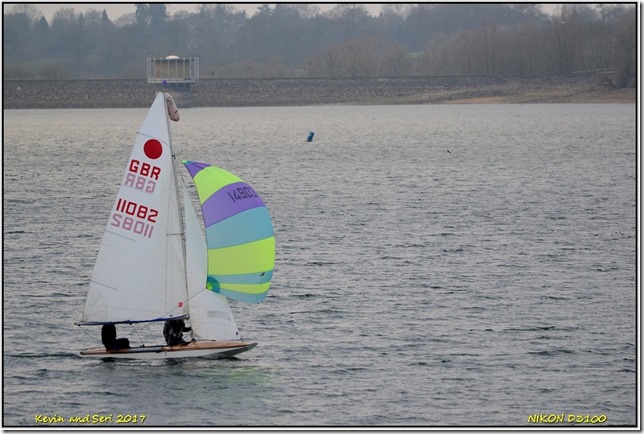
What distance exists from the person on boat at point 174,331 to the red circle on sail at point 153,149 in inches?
184

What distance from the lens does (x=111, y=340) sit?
36500 mm

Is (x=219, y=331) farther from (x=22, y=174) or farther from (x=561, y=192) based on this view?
(x=22, y=174)

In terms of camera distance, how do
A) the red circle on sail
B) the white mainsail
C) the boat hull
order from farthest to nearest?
the boat hull < the white mainsail < the red circle on sail

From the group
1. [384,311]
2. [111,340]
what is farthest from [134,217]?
[384,311]

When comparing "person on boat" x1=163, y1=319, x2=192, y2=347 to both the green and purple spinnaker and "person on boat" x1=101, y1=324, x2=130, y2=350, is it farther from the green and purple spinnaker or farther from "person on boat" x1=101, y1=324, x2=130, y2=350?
the green and purple spinnaker

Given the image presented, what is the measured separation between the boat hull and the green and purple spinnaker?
1381 mm

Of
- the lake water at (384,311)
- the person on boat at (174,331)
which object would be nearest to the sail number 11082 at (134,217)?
the person on boat at (174,331)

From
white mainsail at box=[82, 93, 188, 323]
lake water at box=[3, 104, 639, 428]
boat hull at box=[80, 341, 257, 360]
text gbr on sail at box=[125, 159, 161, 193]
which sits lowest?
lake water at box=[3, 104, 639, 428]

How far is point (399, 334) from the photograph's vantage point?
41406 mm

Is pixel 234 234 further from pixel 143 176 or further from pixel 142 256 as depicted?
pixel 143 176

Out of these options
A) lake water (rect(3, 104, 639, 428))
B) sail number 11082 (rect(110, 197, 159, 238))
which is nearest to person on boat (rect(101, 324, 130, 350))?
lake water (rect(3, 104, 639, 428))

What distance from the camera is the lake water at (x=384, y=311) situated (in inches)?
Answer: 1328

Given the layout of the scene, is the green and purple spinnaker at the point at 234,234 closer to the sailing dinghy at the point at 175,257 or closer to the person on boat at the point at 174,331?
the sailing dinghy at the point at 175,257

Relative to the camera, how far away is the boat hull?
118 feet
